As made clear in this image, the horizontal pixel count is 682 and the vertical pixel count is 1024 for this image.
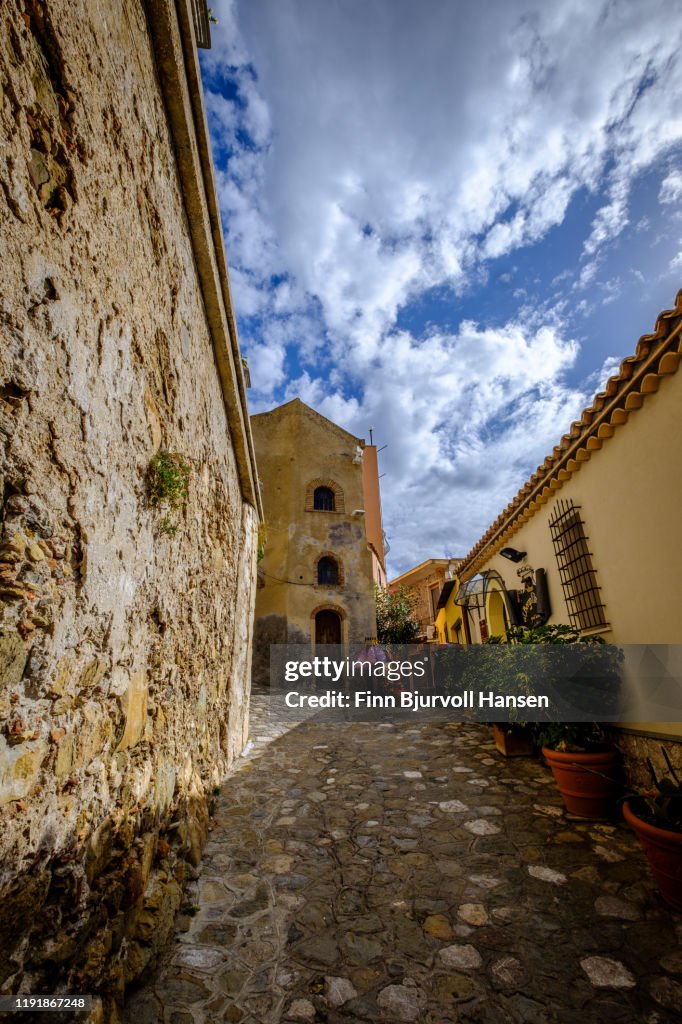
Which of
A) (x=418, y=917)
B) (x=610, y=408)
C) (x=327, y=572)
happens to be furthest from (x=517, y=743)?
(x=327, y=572)

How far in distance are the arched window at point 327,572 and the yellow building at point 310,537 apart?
31 mm

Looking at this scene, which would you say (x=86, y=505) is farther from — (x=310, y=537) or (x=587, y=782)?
(x=310, y=537)

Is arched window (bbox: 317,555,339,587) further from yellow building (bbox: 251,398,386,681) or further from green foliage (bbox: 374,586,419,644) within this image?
green foliage (bbox: 374,586,419,644)

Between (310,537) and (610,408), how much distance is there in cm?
1046

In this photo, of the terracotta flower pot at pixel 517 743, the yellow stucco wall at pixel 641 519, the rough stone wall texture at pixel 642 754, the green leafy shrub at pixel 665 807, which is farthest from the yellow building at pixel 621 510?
the terracotta flower pot at pixel 517 743

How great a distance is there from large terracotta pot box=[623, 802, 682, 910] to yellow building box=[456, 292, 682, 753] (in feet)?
4.04

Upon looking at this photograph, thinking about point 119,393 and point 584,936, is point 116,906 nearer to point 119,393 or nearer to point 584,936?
point 119,393

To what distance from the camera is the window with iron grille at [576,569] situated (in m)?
4.61

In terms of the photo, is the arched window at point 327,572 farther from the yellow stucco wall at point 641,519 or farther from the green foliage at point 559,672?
the yellow stucco wall at point 641,519

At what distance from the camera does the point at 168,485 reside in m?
2.32

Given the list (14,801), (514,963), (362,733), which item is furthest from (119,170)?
(362,733)

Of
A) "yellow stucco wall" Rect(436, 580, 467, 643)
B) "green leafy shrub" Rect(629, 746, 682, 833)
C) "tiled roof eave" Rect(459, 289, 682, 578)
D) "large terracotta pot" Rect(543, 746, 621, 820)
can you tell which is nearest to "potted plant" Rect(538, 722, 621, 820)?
"large terracotta pot" Rect(543, 746, 621, 820)

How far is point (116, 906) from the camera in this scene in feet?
5.74

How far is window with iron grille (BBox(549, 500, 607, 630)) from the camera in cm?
461
